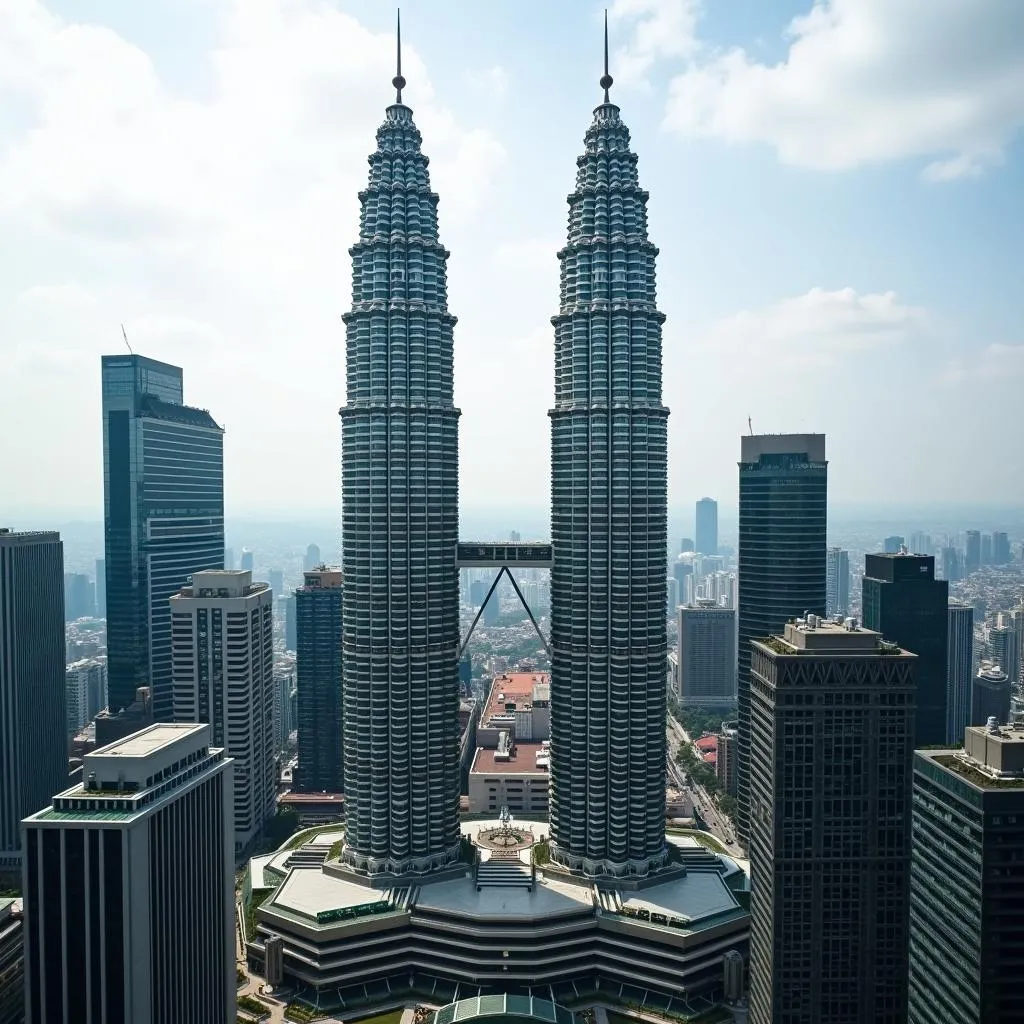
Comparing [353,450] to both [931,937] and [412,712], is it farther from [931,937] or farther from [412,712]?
[931,937]

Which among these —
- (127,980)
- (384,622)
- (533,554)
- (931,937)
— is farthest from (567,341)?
(127,980)

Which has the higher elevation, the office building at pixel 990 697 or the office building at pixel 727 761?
the office building at pixel 990 697

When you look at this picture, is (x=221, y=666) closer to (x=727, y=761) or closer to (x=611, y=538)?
(x=611, y=538)

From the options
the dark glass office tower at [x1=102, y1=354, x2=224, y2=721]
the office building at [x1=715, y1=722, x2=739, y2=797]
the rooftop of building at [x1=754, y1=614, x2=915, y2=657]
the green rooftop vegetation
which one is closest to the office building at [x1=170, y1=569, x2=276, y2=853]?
the dark glass office tower at [x1=102, y1=354, x2=224, y2=721]

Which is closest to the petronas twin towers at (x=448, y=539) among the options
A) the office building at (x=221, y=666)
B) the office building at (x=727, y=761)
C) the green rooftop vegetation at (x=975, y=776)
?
the office building at (x=221, y=666)

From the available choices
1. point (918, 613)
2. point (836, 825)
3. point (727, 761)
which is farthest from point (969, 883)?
point (727, 761)

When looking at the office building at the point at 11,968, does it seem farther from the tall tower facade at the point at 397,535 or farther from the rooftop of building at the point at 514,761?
the rooftop of building at the point at 514,761

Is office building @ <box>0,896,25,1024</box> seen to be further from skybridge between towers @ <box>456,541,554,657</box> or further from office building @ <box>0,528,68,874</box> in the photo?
office building @ <box>0,528,68,874</box>

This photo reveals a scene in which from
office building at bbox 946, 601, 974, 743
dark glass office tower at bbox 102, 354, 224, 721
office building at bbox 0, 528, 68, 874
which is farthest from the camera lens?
office building at bbox 946, 601, 974, 743
